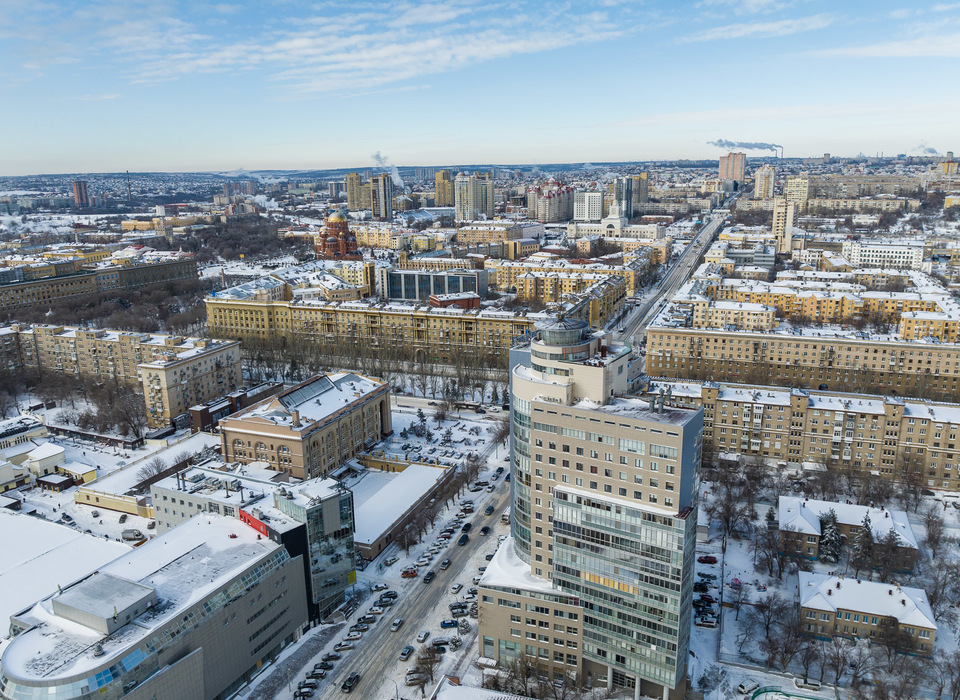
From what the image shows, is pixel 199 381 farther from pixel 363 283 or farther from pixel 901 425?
pixel 901 425

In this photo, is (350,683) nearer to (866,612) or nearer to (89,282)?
(866,612)

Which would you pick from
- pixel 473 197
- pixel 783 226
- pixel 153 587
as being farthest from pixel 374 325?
pixel 473 197

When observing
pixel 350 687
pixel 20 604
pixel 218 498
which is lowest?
pixel 350 687

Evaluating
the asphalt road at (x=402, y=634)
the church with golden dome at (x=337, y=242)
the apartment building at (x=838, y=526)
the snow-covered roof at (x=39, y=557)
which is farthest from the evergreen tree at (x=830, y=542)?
the church with golden dome at (x=337, y=242)

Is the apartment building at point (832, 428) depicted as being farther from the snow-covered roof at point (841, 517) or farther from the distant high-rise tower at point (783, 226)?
the distant high-rise tower at point (783, 226)

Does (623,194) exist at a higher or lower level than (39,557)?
higher

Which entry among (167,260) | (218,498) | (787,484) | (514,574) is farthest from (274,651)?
(167,260)
